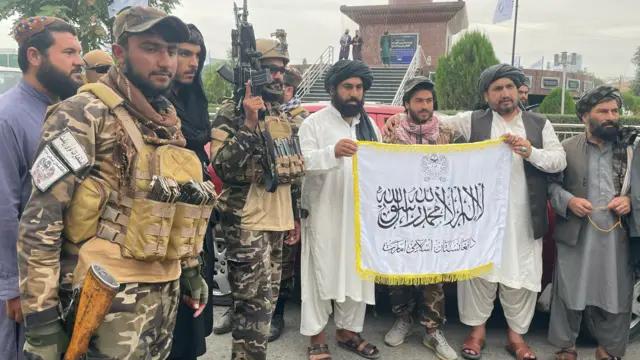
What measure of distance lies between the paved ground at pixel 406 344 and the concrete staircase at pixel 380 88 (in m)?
13.6

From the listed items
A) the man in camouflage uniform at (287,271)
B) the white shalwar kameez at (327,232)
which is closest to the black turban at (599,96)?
the white shalwar kameez at (327,232)

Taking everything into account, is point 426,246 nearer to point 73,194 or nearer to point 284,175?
point 284,175

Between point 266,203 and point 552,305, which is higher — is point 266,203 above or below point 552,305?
above

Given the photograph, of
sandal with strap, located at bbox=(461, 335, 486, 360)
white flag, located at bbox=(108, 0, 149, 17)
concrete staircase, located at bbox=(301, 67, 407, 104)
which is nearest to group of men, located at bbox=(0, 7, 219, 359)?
sandal with strap, located at bbox=(461, 335, 486, 360)

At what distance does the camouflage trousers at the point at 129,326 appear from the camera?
175 cm

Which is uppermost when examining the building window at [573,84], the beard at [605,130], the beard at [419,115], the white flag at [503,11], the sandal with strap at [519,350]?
the white flag at [503,11]

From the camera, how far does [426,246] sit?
3.47 metres

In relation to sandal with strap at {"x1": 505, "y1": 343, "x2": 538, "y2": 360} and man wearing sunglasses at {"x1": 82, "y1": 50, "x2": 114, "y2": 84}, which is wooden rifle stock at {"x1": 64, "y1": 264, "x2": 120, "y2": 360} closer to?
man wearing sunglasses at {"x1": 82, "y1": 50, "x2": 114, "y2": 84}

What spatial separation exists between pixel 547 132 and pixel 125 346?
3.02m

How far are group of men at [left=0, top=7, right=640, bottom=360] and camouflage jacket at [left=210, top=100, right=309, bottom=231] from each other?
10mm

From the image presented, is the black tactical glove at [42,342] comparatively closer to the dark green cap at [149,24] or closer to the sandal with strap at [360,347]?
the dark green cap at [149,24]

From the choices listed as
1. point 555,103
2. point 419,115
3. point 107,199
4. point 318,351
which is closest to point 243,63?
point 107,199

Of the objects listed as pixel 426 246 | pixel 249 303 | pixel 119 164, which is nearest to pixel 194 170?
pixel 119 164

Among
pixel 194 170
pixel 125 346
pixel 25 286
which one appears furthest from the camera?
pixel 194 170
